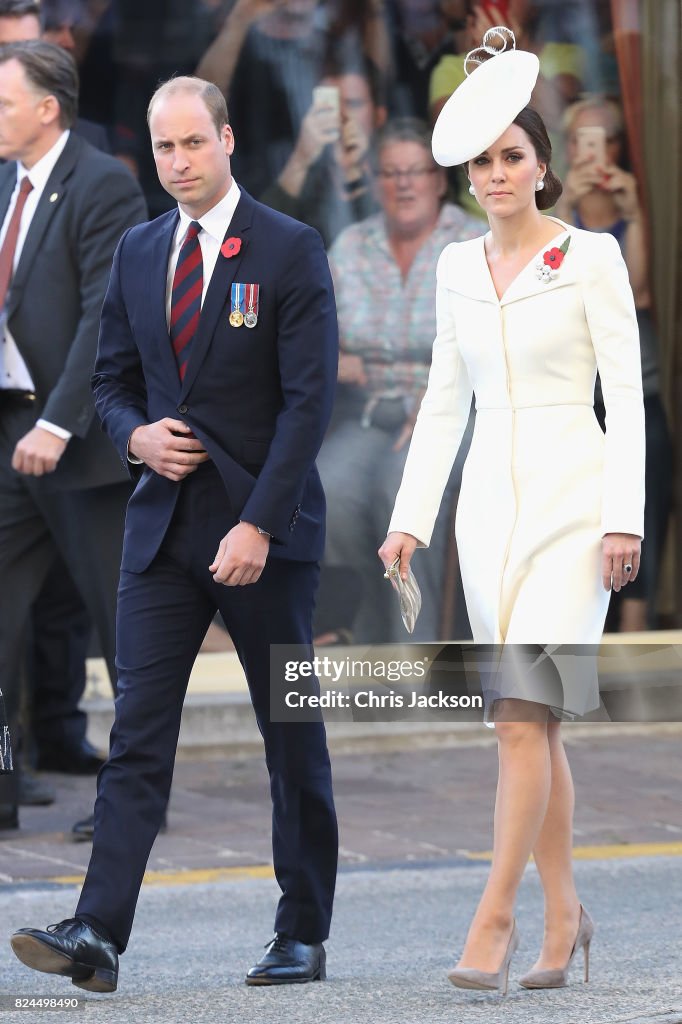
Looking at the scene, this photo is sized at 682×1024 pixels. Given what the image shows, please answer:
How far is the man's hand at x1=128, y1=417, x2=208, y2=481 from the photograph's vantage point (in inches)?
183

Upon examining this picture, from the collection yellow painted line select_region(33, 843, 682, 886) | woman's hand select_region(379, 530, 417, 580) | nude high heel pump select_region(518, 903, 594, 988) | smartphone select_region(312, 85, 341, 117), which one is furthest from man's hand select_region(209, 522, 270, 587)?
smartphone select_region(312, 85, 341, 117)

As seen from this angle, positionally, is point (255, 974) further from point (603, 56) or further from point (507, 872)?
point (603, 56)

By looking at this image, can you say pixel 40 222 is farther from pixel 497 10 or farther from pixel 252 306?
pixel 497 10

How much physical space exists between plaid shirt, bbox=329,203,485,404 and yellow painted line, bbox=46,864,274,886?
111 inches

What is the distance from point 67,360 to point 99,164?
2.05ft

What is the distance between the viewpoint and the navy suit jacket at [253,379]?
463cm

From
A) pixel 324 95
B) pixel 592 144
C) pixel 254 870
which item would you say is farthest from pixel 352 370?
pixel 254 870

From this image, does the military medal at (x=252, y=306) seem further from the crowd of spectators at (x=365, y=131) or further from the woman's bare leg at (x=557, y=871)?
the crowd of spectators at (x=365, y=131)

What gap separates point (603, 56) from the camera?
354 inches

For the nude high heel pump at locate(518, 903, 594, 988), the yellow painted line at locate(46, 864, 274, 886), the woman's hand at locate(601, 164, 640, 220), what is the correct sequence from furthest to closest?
1. the woman's hand at locate(601, 164, 640, 220)
2. the yellow painted line at locate(46, 864, 274, 886)
3. the nude high heel pump at locate(518, 903, 594, 988)

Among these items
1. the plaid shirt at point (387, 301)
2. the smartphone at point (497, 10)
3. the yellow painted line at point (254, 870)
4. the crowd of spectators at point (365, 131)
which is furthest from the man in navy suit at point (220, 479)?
the smartphone at point (497, 10)

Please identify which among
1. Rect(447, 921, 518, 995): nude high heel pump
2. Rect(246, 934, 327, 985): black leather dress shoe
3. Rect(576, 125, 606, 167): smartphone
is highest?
Rect(576, 125, 606, 167): smartphone

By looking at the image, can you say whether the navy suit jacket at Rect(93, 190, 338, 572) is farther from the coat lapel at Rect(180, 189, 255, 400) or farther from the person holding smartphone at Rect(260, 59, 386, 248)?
the person holding smartphone at Rect(260, 59, 386, 248)

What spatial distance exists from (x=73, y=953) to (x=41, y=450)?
7.88 ft
